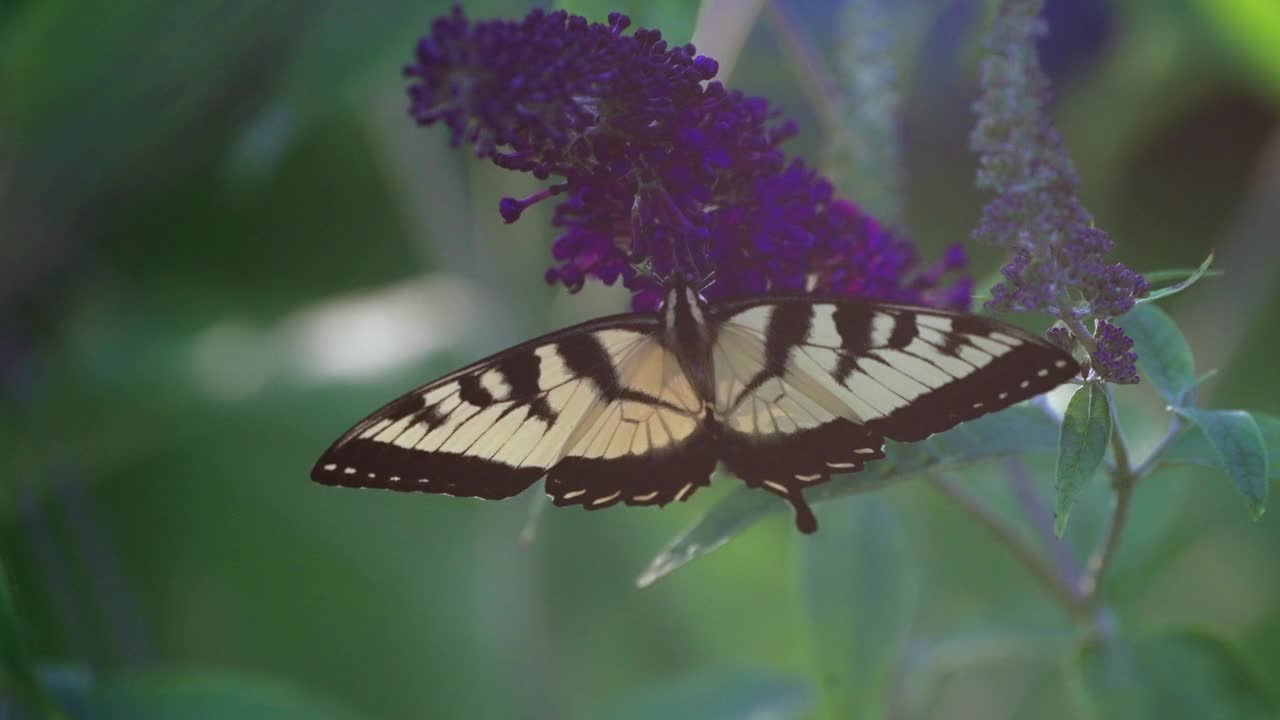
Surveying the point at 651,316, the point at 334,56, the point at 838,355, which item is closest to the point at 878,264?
the point at 838,355

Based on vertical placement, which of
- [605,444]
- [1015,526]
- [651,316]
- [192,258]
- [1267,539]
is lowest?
[1267,539]

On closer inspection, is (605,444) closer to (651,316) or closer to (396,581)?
(651,316)

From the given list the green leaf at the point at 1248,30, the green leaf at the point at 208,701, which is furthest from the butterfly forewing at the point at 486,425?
the green leaf at the point at 1248,30

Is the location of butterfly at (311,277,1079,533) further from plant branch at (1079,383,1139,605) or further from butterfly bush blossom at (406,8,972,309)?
plant branch at (1079,383,1139,605)

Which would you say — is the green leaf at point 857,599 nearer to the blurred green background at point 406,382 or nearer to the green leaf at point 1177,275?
the blurred green background at point 406,382

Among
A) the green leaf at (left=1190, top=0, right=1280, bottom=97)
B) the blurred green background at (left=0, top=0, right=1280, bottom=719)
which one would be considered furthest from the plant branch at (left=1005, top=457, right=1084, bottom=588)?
the green leaf at (left=1190, top=0, right=1280, bottom=97)

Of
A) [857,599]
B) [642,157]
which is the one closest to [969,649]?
[857,599]

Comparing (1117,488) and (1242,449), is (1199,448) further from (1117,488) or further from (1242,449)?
(1242,449)
